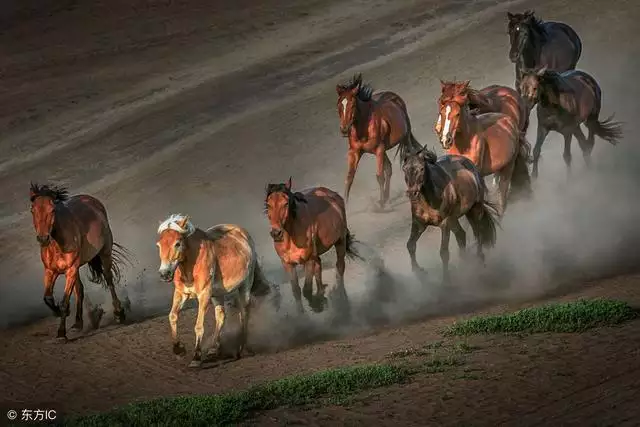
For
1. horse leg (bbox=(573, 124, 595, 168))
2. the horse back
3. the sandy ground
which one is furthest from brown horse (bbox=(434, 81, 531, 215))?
the horse back

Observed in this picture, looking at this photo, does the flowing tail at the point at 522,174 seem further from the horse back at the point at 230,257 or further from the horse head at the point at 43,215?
the horse head at the point at 43,215

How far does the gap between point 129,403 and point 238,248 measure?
271 centimetres

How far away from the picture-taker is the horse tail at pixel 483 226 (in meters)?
19.4

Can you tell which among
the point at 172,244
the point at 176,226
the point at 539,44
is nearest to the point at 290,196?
the point at 176,226

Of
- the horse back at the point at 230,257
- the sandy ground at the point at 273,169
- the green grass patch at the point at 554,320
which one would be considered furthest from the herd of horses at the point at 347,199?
the green grass patch at the point at 554,320

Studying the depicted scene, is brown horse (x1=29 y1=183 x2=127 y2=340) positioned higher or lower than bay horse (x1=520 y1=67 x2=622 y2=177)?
lower

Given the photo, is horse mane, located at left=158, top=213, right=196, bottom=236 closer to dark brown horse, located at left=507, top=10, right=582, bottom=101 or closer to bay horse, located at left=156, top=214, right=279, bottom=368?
bay horse, located at left=156, top=214, right=279, bottom=368

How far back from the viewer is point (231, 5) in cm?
3425

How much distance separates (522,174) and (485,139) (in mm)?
1345

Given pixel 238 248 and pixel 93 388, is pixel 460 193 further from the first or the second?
pixel 93 388

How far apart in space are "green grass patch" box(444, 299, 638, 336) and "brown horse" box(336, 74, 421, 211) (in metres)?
6.15

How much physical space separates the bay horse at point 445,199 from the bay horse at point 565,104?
151 inches

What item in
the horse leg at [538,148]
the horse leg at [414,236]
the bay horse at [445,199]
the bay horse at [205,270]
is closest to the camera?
the bay horse at [205,270]

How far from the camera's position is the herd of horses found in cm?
1605
